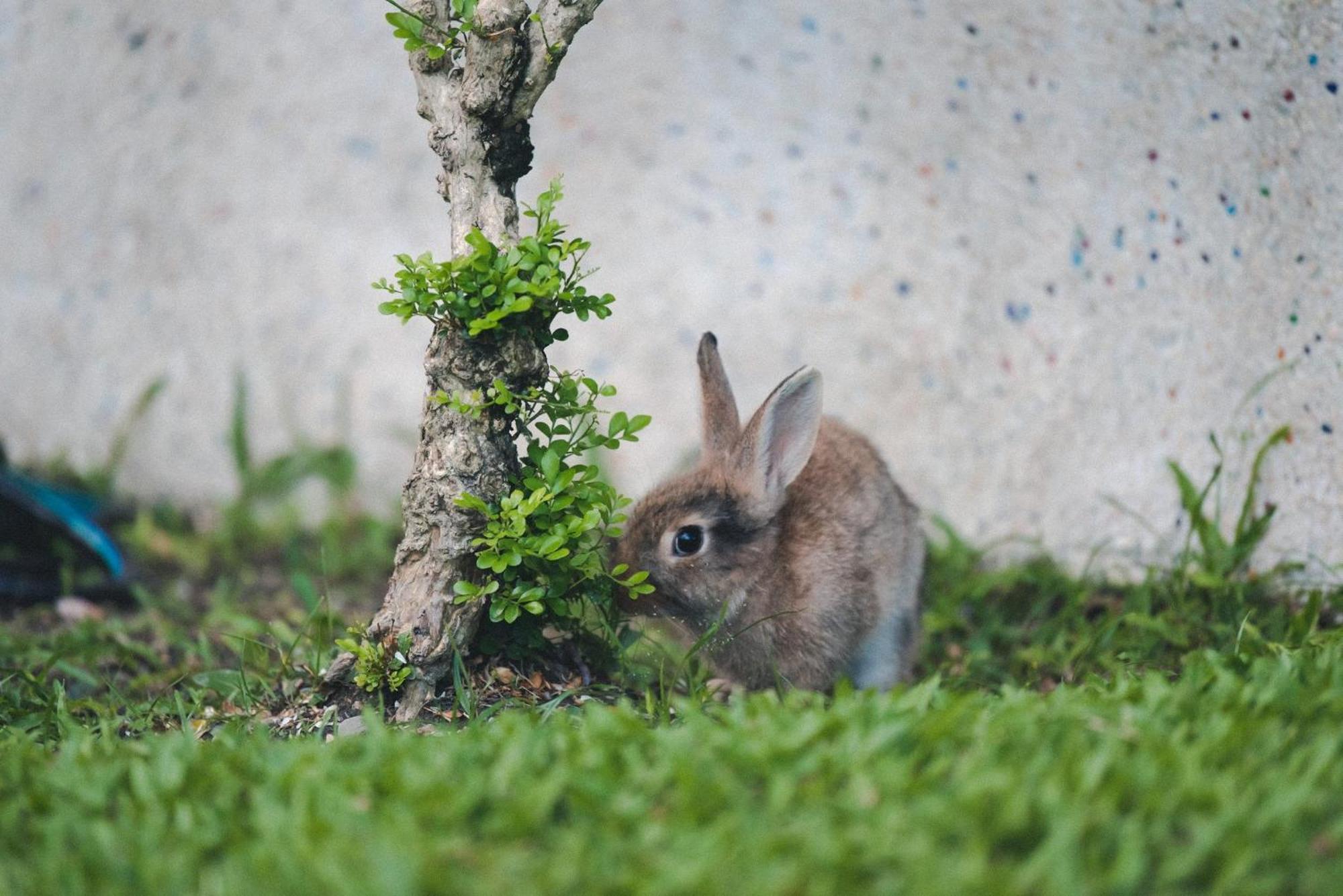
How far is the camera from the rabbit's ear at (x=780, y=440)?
358 centimetres

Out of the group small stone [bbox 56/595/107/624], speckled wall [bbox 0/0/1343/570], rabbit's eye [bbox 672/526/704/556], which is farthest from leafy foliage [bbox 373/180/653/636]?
speckled wall [bbox 0/0/1343/570]

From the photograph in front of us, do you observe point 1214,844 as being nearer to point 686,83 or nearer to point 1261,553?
point 1261,553

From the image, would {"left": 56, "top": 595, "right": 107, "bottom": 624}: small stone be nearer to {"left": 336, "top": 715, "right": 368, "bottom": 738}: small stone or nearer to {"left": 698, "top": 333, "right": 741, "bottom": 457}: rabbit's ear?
{"left": 336, "top": 715, "right": 368, "bottom": 738}: small stone

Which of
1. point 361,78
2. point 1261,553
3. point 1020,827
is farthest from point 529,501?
point 361,78

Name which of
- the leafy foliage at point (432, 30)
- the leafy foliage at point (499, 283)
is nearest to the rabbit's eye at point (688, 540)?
the leafy foliage at point (499, 283)

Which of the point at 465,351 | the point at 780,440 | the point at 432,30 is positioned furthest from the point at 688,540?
the point at 432,30

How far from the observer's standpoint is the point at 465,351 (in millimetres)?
3055

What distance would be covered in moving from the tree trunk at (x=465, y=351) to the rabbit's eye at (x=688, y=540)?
2.07 ft

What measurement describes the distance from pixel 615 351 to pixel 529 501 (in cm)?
276

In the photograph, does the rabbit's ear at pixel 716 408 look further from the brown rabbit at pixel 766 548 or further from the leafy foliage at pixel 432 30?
the leafy foliage at pixel 432 30

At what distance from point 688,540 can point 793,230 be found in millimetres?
2280

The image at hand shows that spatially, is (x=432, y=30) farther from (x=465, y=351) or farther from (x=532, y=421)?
(x=532, y=421)

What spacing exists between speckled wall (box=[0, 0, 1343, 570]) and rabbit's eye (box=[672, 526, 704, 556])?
6.01 ft

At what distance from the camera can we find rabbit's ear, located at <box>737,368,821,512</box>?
11.8ft
